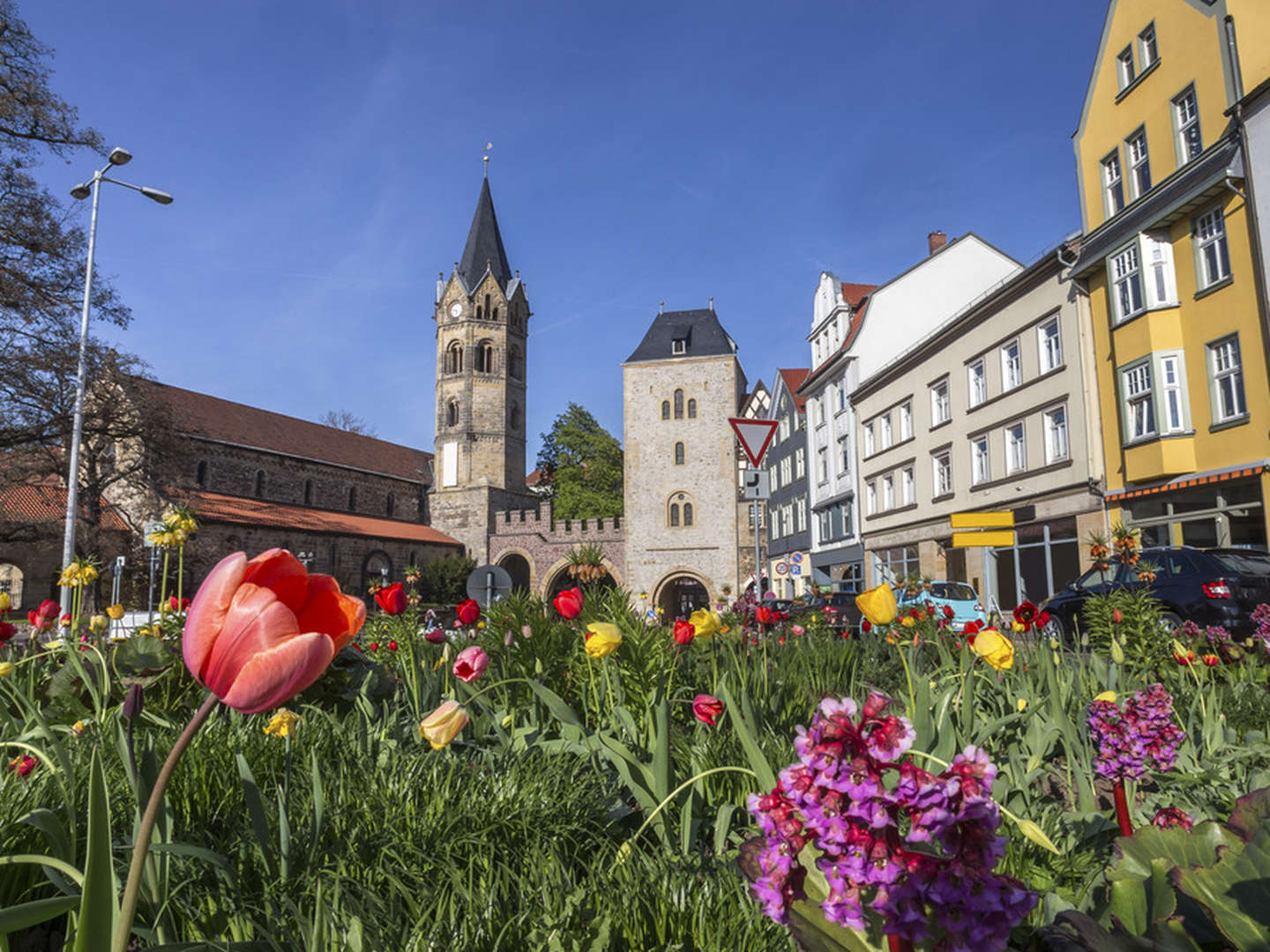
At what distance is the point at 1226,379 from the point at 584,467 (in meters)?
42.5

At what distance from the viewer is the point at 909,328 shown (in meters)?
31.2

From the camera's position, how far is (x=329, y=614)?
1181 millimetres

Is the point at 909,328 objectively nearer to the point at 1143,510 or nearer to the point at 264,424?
the point at 1143,510

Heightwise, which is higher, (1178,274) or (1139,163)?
(1139,163)

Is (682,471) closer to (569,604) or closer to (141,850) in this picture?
(569,604)

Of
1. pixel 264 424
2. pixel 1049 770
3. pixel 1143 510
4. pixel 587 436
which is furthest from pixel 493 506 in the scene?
pixel 1049 770

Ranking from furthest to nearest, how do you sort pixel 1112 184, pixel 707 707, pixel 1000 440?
pixel 1000 440
pixel 1112 184
pixel 707 707

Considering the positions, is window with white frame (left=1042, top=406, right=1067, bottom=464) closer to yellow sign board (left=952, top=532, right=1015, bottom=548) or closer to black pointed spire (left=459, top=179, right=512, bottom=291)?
yellow sign board (left=952, top=532, right=1015, bottom=548)

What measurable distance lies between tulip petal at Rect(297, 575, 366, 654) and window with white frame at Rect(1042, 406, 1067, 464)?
21.4 metres

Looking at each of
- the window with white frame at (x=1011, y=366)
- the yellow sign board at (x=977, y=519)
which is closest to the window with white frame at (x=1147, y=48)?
the window with white frame at (x=1011, y=366)

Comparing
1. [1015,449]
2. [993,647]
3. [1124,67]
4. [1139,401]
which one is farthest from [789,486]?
[993,647]

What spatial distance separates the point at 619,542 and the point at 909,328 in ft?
71.8

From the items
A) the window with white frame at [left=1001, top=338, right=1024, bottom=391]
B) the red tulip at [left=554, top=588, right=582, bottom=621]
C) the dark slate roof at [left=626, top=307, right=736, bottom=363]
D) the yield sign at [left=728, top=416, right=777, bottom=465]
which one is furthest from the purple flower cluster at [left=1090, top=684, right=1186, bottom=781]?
the dark slate roof at [left=626, top=307, right=736, bottom=363]

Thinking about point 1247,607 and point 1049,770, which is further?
point 1247,607
